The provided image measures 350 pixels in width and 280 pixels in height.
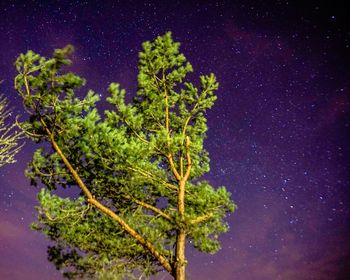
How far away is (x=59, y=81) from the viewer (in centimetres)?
675

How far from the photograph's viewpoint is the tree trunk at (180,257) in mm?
8242

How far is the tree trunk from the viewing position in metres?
8.24

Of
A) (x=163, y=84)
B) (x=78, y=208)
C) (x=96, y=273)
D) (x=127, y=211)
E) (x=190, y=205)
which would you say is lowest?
(x=96, y=273)

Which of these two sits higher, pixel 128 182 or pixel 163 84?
pixel 163 84

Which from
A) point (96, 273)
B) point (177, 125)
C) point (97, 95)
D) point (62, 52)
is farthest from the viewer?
point (177, 125)

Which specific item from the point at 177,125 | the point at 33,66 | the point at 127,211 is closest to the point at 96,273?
the point at 127,211

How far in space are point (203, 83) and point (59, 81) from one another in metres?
6.06

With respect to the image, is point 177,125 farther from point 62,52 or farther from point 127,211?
point 62,52

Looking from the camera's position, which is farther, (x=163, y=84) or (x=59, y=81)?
(x=163, y=84)

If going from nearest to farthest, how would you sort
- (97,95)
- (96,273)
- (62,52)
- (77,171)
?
(62,52) → (97,95) → (77,171) → (96,273)

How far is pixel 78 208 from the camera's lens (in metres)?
8.73

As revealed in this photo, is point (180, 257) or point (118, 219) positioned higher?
point (118, 219)

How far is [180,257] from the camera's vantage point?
28.2 ft

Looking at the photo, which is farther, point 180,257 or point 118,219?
point 180,257
